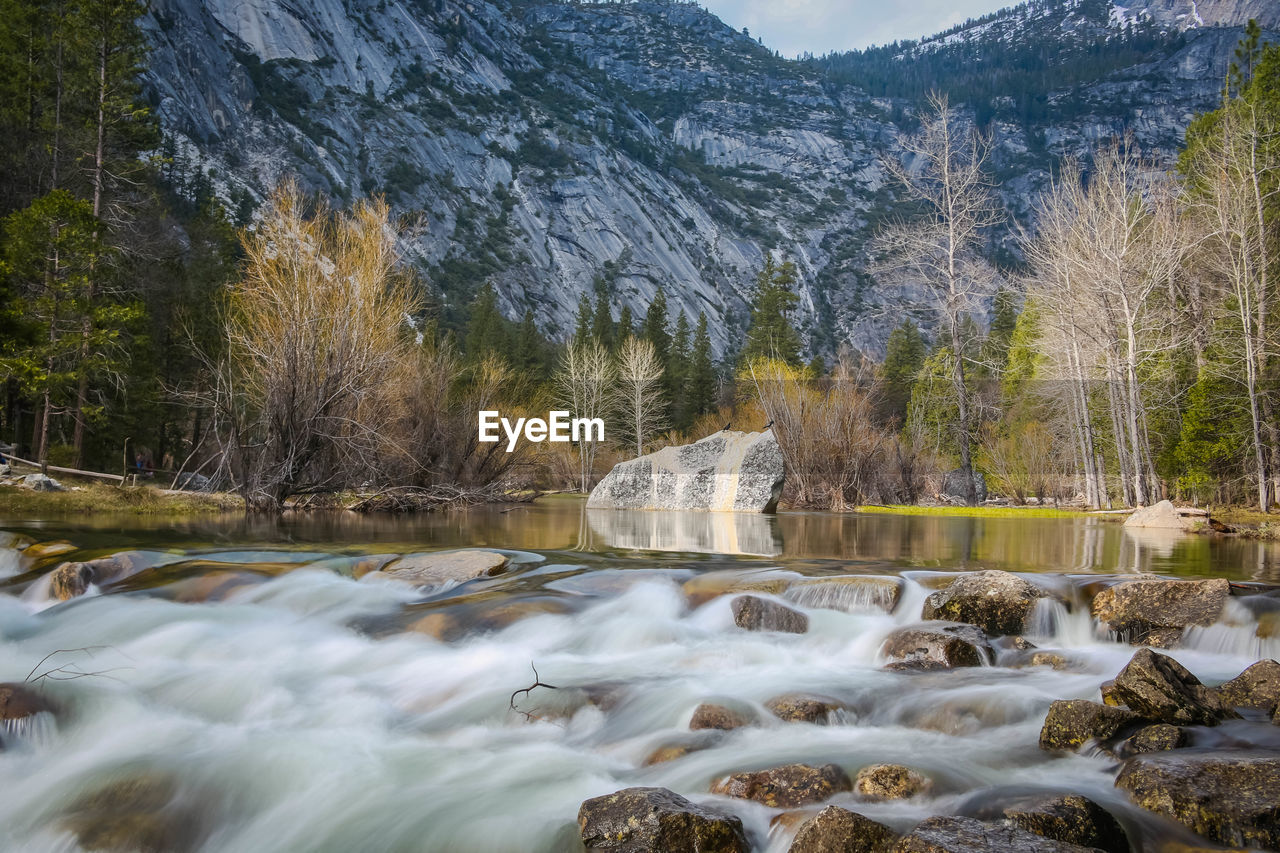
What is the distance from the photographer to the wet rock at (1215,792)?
2.95 metres

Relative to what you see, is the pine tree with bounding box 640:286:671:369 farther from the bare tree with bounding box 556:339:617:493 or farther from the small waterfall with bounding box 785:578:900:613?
the small waterfall with bounding box 785:578:900:613

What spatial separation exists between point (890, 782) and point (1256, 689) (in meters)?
2.35

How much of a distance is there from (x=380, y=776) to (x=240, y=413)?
1431cm

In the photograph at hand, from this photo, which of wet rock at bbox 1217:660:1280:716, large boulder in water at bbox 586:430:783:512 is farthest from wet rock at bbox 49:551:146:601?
large boulder in water at bbox 586:430:783:512

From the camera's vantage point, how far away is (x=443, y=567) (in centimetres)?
775

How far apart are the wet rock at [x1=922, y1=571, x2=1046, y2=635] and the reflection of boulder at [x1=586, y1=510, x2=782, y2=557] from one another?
3049 mm

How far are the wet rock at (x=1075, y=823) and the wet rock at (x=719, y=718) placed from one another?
5.17 ft

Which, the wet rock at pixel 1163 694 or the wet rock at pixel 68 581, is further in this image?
the wet rock at pixel 68 581

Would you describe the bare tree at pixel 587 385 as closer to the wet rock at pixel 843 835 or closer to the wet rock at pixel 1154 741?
the wet rock at pixel 1154 741

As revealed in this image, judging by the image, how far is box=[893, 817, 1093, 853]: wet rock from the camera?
8.80 feet

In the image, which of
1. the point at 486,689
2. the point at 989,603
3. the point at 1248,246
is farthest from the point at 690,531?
the point at 1248,246

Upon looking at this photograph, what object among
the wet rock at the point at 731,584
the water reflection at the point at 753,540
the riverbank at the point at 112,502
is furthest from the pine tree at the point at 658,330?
the wet rock at the point at 731,584

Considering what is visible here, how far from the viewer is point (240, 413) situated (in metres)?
16.4

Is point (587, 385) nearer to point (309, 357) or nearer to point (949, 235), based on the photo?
point (949, 235)
